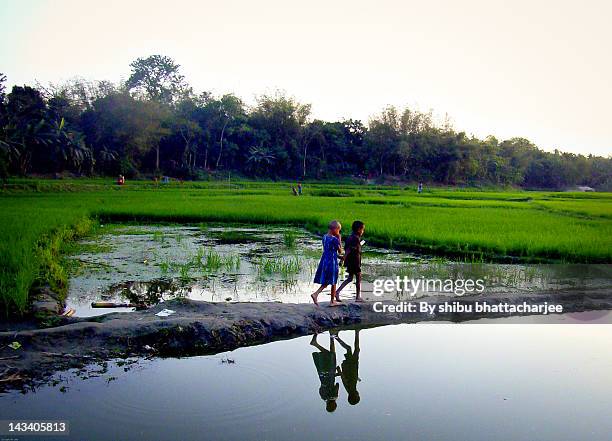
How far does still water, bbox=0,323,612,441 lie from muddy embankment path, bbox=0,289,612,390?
0.21 m

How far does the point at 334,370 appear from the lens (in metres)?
4.17

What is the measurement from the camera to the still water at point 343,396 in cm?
312

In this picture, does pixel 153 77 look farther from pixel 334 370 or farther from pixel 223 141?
pixel 334 370

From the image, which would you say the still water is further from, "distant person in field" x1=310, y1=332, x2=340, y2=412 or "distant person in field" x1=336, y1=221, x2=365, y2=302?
"distant person in field" x1=336, y1=221, x2=365, y2=302

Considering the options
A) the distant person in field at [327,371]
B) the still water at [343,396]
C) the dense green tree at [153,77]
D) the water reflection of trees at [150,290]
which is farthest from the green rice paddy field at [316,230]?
the dense green tree at [153,77]

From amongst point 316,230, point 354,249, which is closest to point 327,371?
point 354,249

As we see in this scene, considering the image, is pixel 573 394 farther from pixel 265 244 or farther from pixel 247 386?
pixel 265 244

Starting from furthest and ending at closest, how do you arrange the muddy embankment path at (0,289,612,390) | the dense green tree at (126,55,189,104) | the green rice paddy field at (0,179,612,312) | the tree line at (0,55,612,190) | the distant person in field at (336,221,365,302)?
the dense green tree at (126,55,189,104)
the tree line at (0,55,612,190)
the green rice paddy field at (0,179,612,312)
the distant person in field at (336,221,365,302)
the muddy embankment path at (0,289,612,390)

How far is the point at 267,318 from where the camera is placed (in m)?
5.05

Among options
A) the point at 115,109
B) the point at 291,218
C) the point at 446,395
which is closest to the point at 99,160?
the point at 115,109

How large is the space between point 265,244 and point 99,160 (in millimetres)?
25562

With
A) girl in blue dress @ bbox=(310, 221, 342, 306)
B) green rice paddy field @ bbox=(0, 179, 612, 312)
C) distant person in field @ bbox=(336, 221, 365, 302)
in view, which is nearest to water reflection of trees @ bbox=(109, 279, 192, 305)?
green rice paddy field @ bbox=(0, 179, 612, 312)

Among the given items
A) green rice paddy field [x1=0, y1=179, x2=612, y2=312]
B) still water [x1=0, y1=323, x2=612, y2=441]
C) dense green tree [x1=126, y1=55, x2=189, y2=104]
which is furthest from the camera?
dense green tree [x1=126, y1=55, x2=189, y2=104]

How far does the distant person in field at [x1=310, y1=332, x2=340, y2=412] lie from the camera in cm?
362
